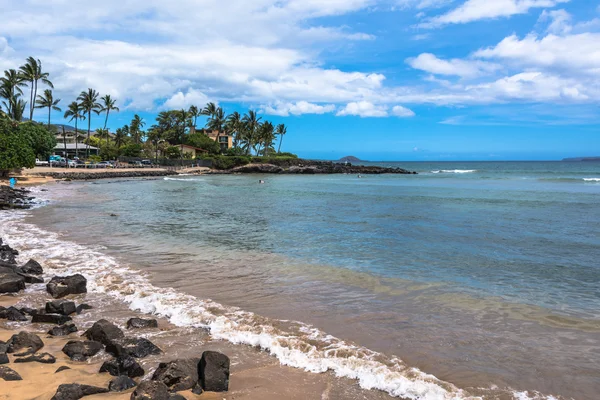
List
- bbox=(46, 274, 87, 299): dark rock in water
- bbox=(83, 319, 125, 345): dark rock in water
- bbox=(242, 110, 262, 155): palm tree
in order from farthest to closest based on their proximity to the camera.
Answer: bbox=(242, 110, 262, 155): palm tree < bbox=(46, 274, 87, 299): dark rock in water < bbox=(83, 319, 125, 345): dark rock in water

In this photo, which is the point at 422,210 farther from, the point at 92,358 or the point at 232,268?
the point at 92,358

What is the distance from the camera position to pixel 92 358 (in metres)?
5.77

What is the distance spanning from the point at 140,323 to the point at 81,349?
127 centimetres

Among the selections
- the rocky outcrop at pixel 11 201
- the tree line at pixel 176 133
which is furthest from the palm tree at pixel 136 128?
the rocky outcrop at pixel 11 201

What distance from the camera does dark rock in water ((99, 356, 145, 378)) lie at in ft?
17.2

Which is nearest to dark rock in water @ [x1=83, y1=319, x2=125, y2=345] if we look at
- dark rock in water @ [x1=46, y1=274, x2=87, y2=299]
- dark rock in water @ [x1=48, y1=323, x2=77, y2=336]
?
dark rock in water @ [x1=48, y1=323, x2=77, y2=336]

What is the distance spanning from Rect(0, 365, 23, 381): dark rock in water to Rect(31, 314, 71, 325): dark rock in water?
2.03m

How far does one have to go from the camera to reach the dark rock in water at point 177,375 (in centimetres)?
494

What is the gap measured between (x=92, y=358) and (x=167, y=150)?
8537 centimetres

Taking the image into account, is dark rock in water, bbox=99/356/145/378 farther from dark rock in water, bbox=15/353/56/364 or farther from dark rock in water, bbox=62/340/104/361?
dark rock in water, bbox=15/353/56/364

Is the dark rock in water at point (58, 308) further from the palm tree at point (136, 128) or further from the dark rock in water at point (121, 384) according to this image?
the palm tree at point (136, 128)

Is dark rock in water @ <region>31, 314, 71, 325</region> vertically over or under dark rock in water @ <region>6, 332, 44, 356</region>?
under

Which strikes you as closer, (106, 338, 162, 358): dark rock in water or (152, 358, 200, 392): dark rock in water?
(152, 358, 200, 392): dark rock in water

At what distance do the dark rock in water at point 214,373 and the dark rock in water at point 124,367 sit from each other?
80 centimetres
